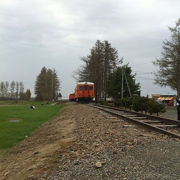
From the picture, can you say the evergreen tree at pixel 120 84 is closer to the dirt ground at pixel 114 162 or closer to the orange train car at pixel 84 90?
the orange train car at pixel 84 90

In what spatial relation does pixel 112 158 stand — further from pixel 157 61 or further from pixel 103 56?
pixel 103 56

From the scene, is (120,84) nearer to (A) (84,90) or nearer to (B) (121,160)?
(A) (84,90)

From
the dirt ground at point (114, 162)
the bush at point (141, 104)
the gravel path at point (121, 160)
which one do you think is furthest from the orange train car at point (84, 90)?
the gravel path at point (121, 160)

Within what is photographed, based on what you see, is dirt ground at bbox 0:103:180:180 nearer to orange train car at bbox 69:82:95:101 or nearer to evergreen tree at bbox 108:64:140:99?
orange train car at bbox 69:82:95:101

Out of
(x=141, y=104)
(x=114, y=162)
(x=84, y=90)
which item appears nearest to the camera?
(x=114, y=162)

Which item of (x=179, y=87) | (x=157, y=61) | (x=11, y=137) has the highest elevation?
(x=157, y=61)

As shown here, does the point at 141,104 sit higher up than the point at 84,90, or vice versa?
the point at 84,90

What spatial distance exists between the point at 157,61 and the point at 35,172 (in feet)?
92.6

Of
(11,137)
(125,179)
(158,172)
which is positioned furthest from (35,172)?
(11,137)

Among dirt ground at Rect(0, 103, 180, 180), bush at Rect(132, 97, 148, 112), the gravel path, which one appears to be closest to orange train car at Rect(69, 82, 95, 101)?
bush at Rect(132, 97, 148, 112)

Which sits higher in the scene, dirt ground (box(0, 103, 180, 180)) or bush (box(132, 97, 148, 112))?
bush (box(132, 97, 148, 112))

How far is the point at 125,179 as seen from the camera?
304cm

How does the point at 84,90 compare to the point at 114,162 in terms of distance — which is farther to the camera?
the point at 84,90

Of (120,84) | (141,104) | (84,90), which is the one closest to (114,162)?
(141,104)
